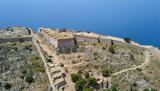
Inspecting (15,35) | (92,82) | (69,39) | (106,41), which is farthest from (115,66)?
(15,35)

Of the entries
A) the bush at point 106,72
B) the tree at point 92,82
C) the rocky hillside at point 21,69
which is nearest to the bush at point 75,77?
the tree at point 92,82

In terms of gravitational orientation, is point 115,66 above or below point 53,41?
below

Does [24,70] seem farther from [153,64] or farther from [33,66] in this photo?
[153,64]

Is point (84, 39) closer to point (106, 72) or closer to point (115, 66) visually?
point (115, 66)

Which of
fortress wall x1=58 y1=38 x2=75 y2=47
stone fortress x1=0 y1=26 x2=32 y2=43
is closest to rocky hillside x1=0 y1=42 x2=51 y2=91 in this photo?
stone fortress x1=0 y1=26 x2=32 y2=43

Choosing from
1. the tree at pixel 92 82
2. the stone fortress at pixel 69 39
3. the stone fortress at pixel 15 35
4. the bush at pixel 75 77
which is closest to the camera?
the tree at pixel 92 82

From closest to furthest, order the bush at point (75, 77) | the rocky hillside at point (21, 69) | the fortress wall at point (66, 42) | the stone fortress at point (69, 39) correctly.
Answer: the bush at point (75, 77), the rocky hillside at point (21, 69), the fortress wall at point (66, 42), the stone fortress at point (69, 39)

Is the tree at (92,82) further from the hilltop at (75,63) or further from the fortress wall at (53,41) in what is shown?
the fortress wall at (53,41)

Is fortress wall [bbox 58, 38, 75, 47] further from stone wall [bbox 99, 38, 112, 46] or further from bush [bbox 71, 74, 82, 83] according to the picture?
bush [bbox 71, 74, 82, 83]
